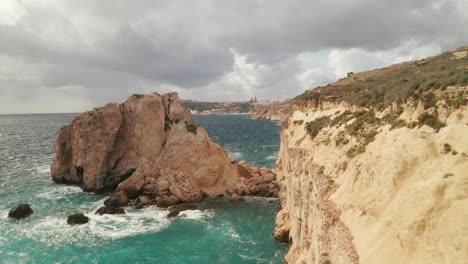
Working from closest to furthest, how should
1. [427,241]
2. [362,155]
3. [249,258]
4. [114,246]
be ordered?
[427,241] < [362,155] < [249,258] < [114,246]

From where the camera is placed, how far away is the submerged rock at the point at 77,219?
3675cm

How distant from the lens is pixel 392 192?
49.6 feet

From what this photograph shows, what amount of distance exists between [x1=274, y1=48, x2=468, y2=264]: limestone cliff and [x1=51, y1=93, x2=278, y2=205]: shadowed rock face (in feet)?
71.3

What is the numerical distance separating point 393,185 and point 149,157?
1614 inches

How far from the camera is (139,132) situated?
51.3 m

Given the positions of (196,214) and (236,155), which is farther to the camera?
(236,155)

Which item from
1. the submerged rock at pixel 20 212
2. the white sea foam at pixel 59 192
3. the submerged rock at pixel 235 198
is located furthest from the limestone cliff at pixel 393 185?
the white sea foam at pixel 59 192

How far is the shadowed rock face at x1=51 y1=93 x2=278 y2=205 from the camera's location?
156ft

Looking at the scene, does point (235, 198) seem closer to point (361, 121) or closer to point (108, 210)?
point (108, 210)

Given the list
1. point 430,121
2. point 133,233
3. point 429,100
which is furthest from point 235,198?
point 430,121

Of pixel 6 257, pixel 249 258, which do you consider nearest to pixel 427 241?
pixel 249 258

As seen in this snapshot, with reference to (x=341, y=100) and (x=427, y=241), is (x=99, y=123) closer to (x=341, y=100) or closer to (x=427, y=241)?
(x=341, y=100)

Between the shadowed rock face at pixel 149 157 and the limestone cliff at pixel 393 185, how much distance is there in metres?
21.7

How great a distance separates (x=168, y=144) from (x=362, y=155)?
3557 centimetres
